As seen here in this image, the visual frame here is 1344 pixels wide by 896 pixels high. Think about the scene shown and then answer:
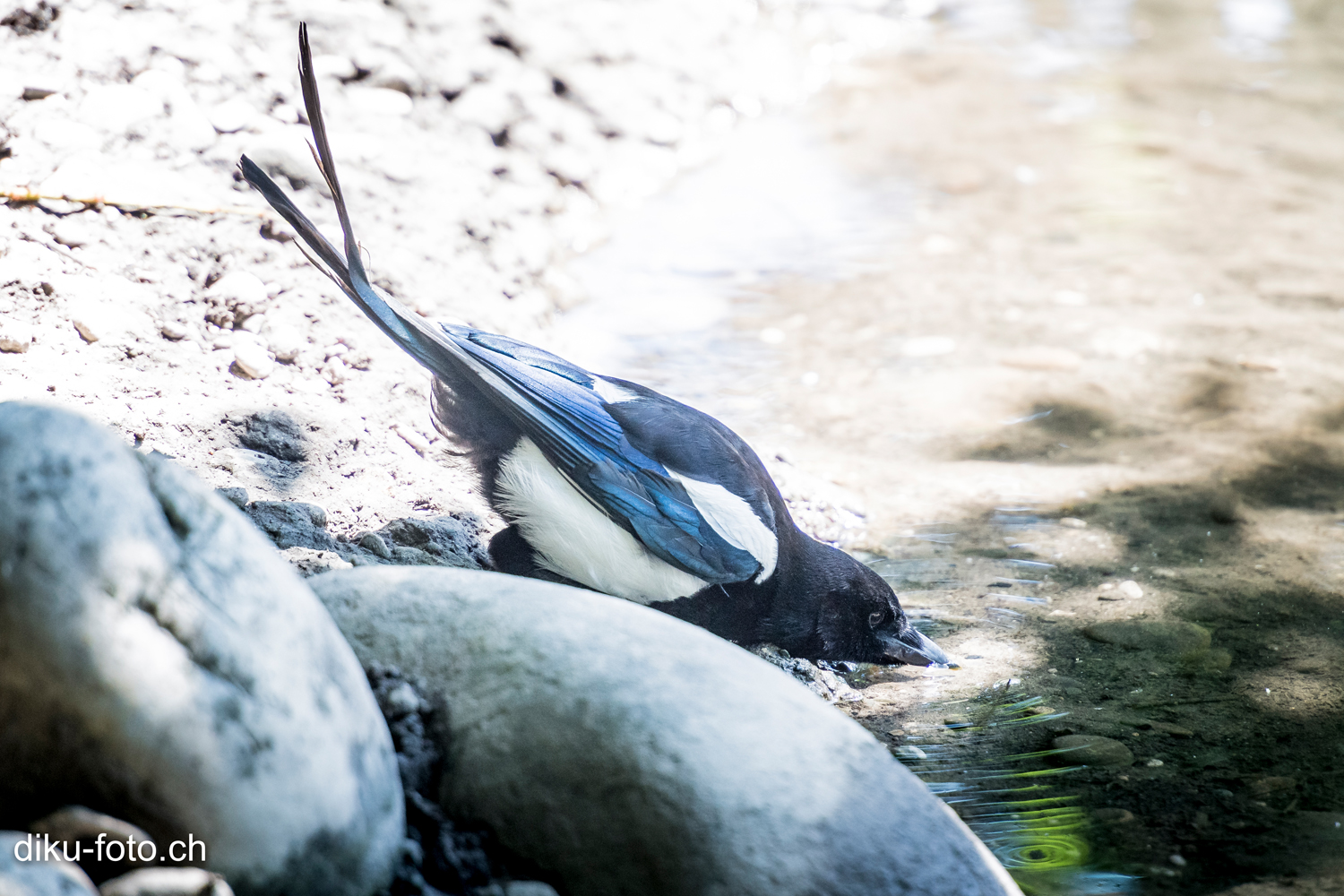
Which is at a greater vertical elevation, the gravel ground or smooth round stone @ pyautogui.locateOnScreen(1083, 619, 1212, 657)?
the gravel ground

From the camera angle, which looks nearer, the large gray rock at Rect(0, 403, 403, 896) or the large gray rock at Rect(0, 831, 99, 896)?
the large gray rock at Rect(0, 831, 99, 896)

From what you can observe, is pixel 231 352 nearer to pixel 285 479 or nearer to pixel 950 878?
pixel 285 479

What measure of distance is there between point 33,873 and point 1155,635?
2.42m

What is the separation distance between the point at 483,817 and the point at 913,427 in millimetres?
2559

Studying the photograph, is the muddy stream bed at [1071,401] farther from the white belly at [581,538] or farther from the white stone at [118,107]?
the white stone at [118,107]

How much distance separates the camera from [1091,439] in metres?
3.76

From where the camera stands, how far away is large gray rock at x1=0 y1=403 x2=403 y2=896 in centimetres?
139

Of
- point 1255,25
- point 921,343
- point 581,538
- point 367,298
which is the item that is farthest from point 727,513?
point 1255,25

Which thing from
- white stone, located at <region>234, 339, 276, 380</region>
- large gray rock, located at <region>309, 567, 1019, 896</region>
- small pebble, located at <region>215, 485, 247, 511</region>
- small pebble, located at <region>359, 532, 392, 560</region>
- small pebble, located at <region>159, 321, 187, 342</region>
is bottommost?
small pebble, located at <region>359, 532, 392, 560</region>

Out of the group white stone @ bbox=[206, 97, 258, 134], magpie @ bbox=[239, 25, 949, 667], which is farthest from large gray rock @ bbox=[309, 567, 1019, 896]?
white stone @ bbox=[206, 97, 258, 134]

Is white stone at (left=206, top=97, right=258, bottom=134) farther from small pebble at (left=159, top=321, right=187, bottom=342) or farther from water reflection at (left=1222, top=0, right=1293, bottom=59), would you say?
water reflection at (left=1222, top=0, right=1293, bottom=59)

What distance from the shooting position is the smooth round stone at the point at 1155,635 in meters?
2.64

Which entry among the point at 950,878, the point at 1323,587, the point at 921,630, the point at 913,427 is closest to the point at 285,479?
the point at 921,630

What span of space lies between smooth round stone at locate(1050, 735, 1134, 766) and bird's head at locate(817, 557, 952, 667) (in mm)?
412
